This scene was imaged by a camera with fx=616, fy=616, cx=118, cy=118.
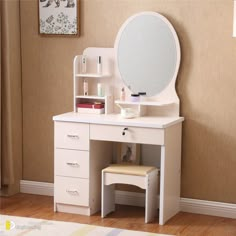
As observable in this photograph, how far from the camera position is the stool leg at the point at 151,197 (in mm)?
4219

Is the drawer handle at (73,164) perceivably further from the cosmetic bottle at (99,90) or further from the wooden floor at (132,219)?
the cosmetic bottle at (99,90)

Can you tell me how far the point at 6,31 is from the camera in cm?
471

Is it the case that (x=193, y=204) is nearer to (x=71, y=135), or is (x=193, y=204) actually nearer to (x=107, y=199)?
(x=107, y=199)

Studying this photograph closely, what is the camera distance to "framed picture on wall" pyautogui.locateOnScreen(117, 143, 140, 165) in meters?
4.62

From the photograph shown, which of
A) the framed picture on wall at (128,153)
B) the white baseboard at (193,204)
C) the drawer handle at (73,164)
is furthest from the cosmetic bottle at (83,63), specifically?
the white baseboard at (193,204)

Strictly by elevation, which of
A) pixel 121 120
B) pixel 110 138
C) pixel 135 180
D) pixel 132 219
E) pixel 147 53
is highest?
pixel 147 53

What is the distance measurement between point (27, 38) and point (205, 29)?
1.45 meters

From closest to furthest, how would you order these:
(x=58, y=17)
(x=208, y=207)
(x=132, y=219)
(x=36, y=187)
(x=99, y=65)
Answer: (x=132, y=219), (x=208, y=207), (x=99, y=65), (x=58, y=17), (x=36, y=187)

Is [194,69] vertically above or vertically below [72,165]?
above

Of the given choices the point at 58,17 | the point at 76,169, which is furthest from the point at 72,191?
the point at 58,17

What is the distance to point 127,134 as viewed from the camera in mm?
4219

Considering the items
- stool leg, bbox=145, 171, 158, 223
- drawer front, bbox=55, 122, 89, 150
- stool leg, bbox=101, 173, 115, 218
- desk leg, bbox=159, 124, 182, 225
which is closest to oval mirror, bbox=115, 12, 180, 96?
desk leg, bbox=159, 124, 182, 225

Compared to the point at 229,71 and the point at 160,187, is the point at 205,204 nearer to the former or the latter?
the point at 160,187

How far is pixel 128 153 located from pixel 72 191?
20.7 inches
